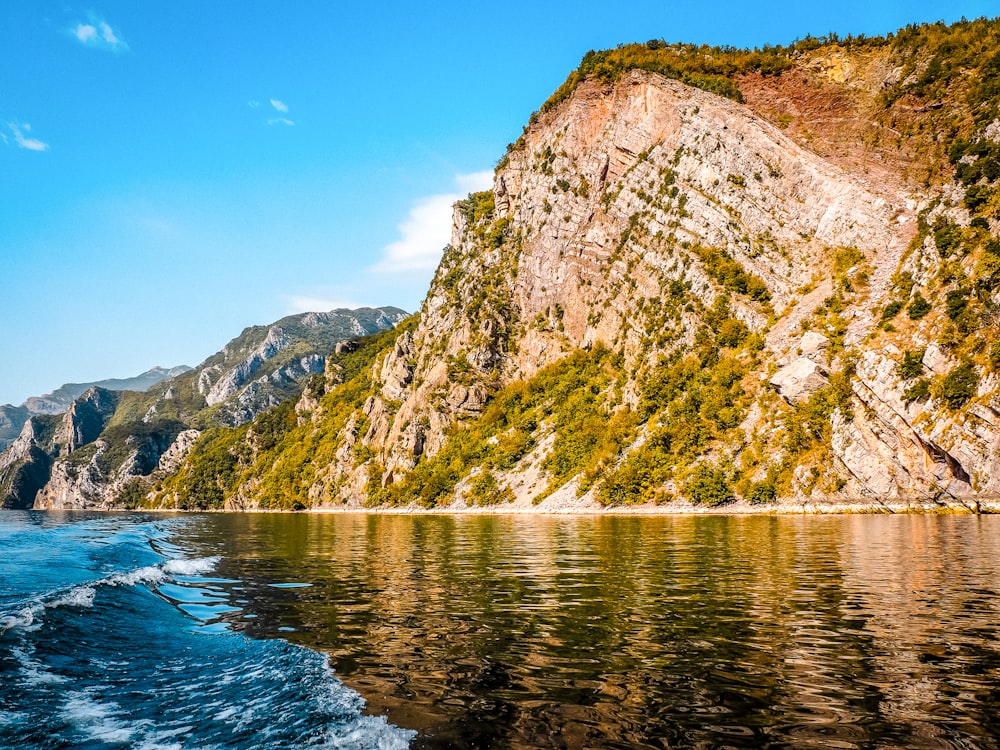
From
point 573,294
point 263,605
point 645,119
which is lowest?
point 263,605

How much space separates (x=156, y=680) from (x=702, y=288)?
101 m

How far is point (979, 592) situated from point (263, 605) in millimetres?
21113

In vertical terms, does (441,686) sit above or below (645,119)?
below

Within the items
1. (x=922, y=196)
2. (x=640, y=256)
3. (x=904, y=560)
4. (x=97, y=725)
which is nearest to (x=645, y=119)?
(x=640, y=256)

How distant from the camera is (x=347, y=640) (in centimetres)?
1402

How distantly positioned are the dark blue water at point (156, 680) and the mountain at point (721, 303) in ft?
203

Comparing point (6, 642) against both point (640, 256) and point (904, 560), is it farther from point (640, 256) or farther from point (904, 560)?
point (640, 256)

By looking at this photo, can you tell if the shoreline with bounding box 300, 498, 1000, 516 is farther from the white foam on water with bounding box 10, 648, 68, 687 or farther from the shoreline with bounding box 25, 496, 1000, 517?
the white foam on water with bounding box 10, 648, 68, 687

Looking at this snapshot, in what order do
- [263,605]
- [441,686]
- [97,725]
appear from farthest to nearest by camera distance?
[263,605] < [441,686] < [97,725]

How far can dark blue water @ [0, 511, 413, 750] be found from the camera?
872 cm

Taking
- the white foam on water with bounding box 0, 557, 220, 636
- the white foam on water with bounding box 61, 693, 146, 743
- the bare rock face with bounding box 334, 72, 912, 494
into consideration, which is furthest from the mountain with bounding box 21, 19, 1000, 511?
the white foam on water with bounding box 61, 693, 146, 743

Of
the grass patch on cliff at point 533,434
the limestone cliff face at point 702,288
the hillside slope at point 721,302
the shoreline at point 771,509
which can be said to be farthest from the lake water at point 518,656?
the grass patch on cliff at point 533,434

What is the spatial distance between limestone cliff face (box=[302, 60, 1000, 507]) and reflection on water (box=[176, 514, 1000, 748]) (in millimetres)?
40333

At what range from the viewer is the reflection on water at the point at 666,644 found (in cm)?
850
